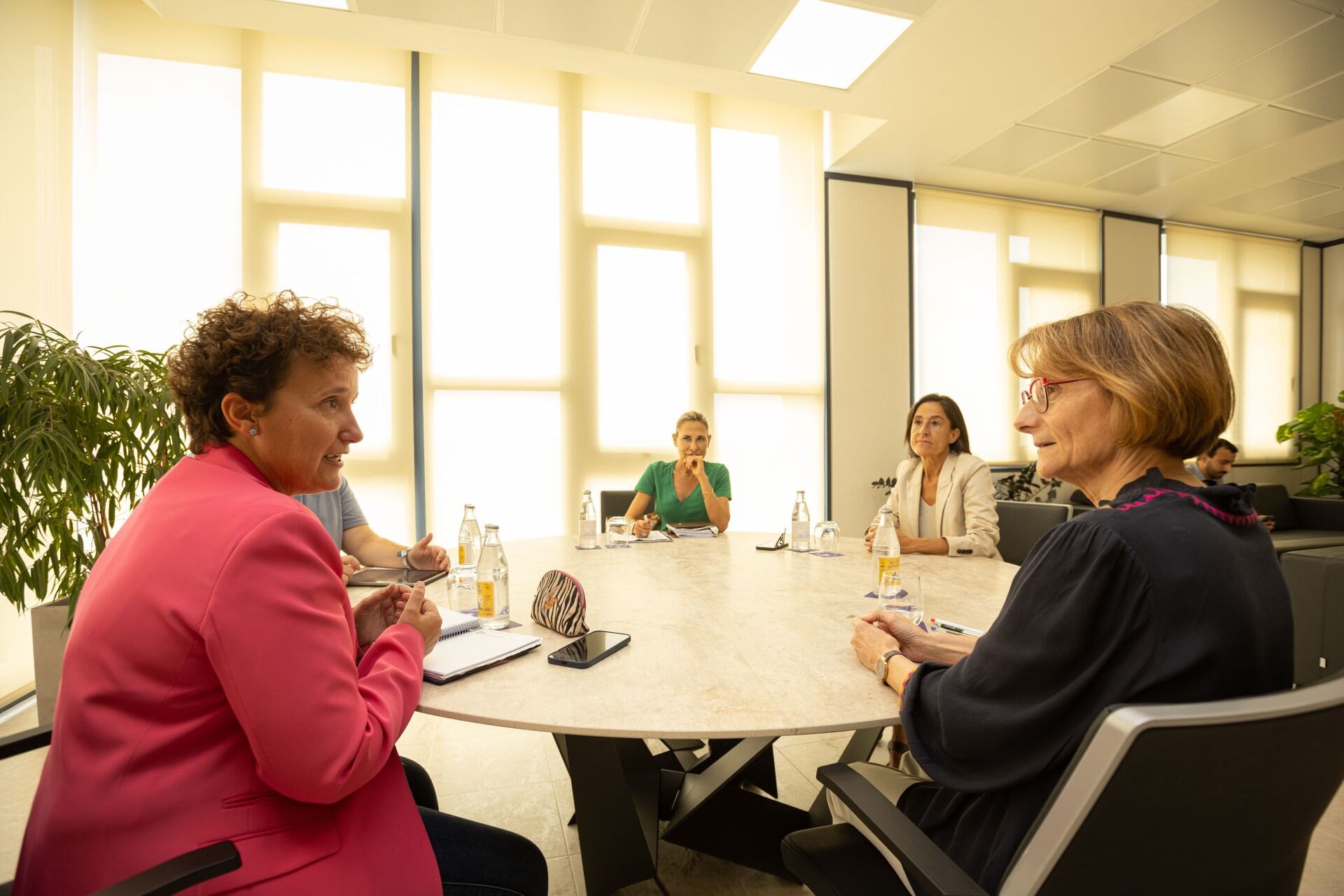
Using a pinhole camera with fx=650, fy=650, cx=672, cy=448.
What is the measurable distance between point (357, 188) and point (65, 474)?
2.75 metres

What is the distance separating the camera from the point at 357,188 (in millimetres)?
4395

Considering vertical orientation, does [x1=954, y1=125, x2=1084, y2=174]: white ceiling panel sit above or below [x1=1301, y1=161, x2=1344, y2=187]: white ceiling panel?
below

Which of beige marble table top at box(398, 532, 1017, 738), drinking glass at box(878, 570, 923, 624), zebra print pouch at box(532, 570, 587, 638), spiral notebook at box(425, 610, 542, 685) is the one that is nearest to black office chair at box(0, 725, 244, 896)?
beige marble table top at box(398, 532, 1017, 738)

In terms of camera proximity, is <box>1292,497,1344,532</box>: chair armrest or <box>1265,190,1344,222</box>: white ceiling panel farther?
<box>1265,190,1344,222</box>: white ceiling panel

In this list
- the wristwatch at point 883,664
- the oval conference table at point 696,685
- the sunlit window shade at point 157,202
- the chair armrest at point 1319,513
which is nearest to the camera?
the oval conference table at point 696,685

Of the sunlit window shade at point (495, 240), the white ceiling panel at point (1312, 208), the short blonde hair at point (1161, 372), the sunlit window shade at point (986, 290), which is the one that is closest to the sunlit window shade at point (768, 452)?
the sunlit window shade at point (986, 290)

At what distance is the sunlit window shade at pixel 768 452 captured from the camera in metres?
5.18

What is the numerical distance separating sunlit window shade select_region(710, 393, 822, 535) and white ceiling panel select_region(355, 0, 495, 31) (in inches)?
115

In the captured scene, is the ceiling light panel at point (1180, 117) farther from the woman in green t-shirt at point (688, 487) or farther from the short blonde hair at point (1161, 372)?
→ the short blonde hair at point (1161, 372)

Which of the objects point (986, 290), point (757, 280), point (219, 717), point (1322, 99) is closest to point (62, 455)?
point (219, 717)

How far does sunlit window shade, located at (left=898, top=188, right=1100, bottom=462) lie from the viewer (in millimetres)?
5684

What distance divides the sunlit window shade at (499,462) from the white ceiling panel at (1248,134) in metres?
5.08

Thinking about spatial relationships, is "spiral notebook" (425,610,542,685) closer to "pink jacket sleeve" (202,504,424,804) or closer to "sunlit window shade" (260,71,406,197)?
"pink jacket sleeve" (202,504,424,804)

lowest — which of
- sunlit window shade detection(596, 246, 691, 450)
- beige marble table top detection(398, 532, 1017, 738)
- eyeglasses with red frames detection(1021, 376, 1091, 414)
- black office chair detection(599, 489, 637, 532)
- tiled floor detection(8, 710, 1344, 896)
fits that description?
tiled floor detection(8, 710, 1344, 896)
